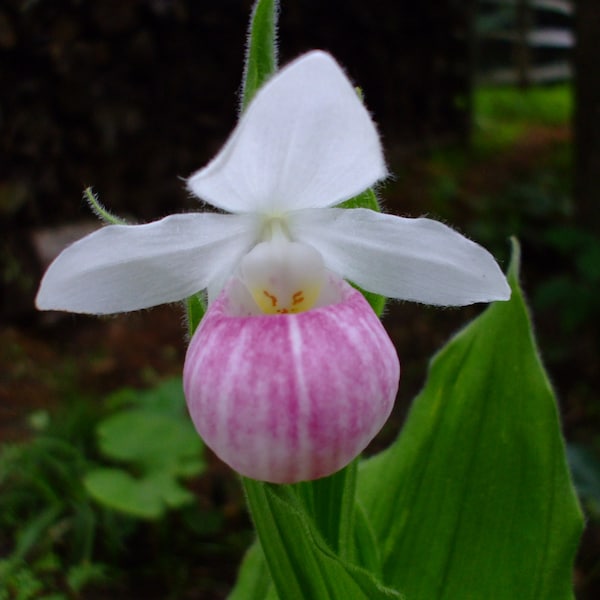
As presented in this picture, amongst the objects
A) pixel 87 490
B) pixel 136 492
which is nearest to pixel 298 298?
pixel 136 492

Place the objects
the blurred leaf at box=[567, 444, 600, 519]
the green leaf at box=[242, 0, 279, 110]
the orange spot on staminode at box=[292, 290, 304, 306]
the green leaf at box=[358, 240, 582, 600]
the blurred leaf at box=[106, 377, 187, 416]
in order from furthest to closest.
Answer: the blurred leaf at box=[106, 377, 187, 416] → the blurred leaf at box=[567, 444, 600, 519] → the green leaf at box=[358, 240, 582, 600] → the orange spot on staminode at box=[292, 290, 304, 306] → the green leaf at box=[242, 0, 279, 110]

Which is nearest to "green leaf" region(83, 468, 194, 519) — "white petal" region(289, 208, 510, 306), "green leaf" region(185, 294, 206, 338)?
"green leaf" region(185, 294, 206, 338)

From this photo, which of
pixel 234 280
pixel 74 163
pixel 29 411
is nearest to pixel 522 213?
pixel 74 163

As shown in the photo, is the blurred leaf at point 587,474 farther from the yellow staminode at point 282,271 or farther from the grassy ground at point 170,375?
the yellow staminode at point 282,271

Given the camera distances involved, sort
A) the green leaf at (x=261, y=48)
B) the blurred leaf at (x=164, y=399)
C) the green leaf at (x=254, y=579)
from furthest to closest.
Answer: the blurred leaf at (x=164, y=399) < the green leaf at (x=254, y=579) < the green leaf at (x=261, y=48)

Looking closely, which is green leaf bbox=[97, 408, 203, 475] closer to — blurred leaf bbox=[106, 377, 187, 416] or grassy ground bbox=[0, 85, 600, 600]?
blurred leaf bbox=[106, 377, 187, 416]

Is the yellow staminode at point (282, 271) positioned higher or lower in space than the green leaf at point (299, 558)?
higher

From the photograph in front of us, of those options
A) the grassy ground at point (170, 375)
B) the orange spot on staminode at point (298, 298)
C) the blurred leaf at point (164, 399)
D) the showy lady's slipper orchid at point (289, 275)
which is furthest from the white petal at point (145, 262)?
the blurred leaf at point (164, 399)

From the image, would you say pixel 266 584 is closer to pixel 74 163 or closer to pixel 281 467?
pixel 281 467
